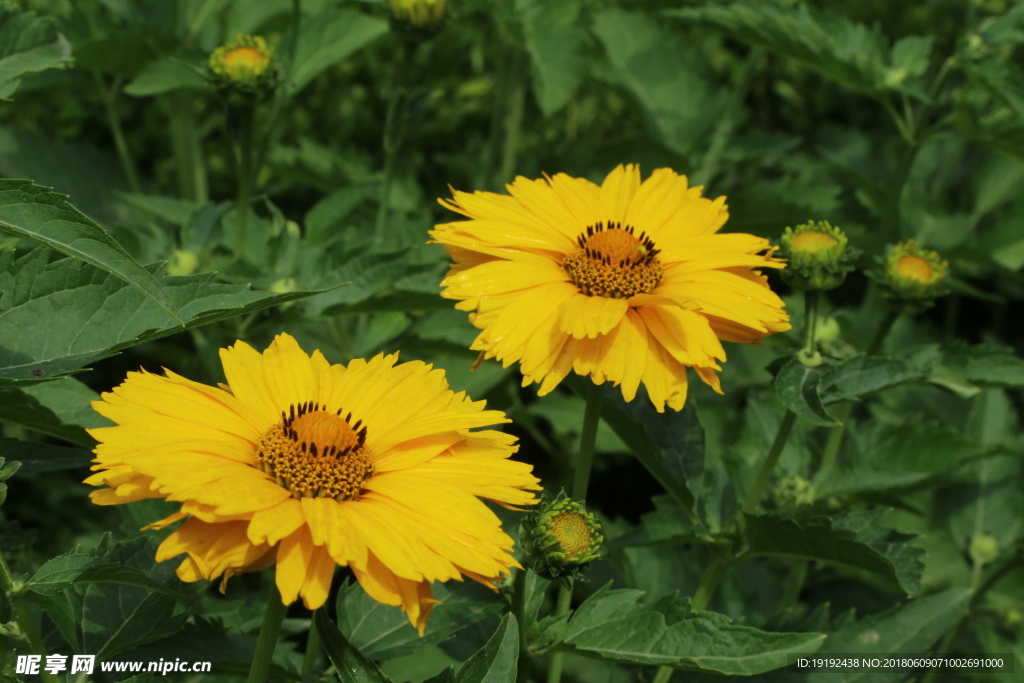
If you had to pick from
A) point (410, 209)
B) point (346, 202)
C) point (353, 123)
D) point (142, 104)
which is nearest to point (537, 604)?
point (346, 202)

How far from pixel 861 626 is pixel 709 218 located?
0.99m

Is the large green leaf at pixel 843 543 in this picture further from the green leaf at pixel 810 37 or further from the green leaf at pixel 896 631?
the green leaf at pixel 810 37

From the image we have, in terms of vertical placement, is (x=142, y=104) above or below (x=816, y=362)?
above

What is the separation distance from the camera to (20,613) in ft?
4.27

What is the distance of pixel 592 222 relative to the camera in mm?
1776

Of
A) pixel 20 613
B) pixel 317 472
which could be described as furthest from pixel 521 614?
pixel 20 613

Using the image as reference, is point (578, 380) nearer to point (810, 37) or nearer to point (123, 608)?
point (123, 608)

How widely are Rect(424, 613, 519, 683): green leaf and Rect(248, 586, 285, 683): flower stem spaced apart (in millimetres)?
244

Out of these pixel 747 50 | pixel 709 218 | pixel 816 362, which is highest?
pixel 747 50

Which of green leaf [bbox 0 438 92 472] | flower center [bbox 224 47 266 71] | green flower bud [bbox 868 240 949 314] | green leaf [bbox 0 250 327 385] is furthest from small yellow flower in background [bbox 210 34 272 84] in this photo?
green flower bud [bbox 868 240 949 314]

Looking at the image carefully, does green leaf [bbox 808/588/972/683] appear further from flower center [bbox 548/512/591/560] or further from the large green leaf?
flower center [bbox 548/512/591/560]

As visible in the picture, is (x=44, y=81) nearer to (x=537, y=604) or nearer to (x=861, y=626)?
(x=537, y=604)

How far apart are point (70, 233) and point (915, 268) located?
1616 mm

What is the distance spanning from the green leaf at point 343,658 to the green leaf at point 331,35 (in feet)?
6.43
